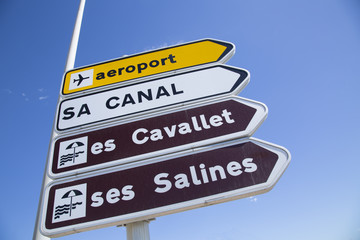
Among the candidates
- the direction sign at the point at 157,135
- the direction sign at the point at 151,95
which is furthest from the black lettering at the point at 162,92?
the direction sign at the point at 157,135

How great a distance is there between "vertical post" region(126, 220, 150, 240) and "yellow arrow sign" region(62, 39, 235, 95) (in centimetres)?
122

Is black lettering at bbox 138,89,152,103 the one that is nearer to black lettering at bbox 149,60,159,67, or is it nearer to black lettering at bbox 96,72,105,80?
black lettering at bbox 149,60,159,67

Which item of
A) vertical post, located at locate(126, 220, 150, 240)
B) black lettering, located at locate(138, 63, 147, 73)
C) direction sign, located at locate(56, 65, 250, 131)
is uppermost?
black lettering, located at locate(138, 63, 147, 73)

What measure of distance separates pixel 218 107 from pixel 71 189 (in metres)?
1.18

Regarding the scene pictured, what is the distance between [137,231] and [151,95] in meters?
1.02

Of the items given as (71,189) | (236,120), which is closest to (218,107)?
(236,120)

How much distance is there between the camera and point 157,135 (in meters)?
1.47

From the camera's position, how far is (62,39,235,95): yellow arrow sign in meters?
1.87

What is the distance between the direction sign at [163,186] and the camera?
1198mm

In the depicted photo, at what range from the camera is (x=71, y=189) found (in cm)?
132

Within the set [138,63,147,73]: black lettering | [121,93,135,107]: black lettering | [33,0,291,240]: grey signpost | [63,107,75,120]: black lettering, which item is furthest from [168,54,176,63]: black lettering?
[63,107,75,120]: black lettering

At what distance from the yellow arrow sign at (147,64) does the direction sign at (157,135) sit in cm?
52

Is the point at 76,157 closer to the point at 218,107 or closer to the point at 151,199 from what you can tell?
the point at 151,199

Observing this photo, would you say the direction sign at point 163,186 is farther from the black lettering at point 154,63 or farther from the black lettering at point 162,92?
the black lettering at point 154,63
